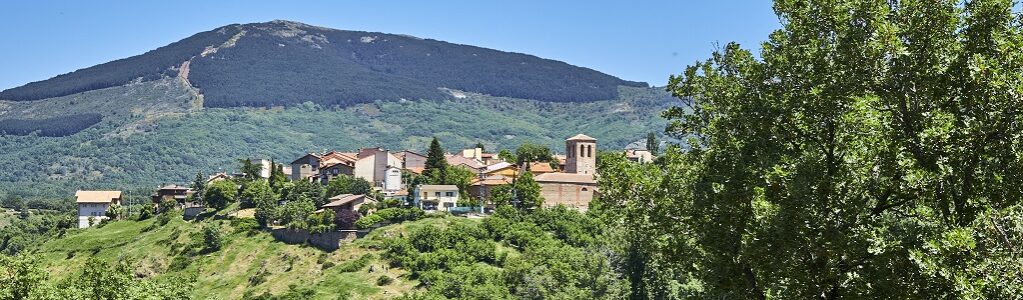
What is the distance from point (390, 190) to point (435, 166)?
493 cm

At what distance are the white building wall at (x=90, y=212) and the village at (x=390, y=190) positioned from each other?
Answer: 18.0 m

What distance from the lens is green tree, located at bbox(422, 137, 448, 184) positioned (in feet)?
325

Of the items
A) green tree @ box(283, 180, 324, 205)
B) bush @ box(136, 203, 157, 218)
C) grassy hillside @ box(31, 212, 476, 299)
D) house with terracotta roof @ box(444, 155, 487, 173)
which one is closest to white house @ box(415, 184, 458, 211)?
grassy hillside @ box(31, 212, 476, 299)

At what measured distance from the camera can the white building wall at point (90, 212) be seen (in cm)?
13412

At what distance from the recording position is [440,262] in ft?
250

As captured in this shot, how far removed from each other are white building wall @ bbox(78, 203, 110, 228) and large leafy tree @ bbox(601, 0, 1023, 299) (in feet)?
409

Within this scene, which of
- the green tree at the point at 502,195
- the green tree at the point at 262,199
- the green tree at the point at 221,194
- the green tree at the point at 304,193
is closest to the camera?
the green tree at the point at 502,195

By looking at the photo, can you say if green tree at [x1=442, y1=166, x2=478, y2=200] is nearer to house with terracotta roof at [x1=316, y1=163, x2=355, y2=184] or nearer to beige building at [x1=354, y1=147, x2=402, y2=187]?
beige building at [x1=354, y1=147, x2=402, y2=187]

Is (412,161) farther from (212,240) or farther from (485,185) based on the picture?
(212,240)

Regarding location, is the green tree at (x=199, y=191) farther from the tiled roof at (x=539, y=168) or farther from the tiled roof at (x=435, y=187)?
the tiled roof at (x=539, y=168)

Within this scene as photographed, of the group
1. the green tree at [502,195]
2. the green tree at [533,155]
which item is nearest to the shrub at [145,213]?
the green tree at [533,155]

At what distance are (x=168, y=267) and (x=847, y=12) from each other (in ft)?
266

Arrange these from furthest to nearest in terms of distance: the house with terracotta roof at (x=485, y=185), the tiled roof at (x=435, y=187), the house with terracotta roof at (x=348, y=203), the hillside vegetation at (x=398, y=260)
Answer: the house with terracotta roof at (x=485, y=185)
the tiled roof at (x=435, y=187)
the house with terracotta roof at (x=348, y=203)
the hillside vegetation at (x=398, y=260)

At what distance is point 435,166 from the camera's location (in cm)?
10162
